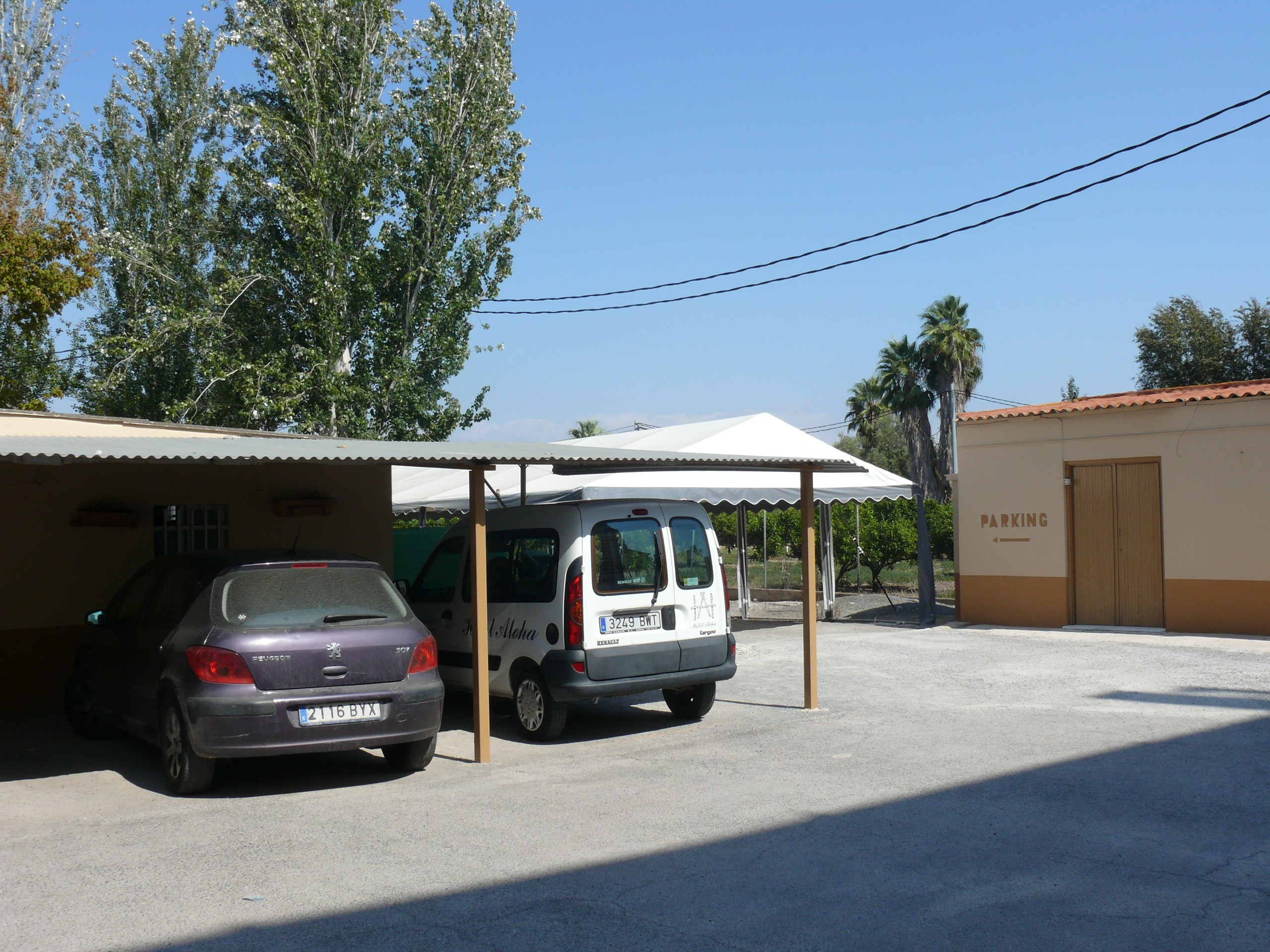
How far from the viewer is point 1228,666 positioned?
11.6 meters

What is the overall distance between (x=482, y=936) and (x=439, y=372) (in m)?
17.2

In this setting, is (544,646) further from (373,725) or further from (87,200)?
(87,200)

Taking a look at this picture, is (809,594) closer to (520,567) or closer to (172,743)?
(520,567)

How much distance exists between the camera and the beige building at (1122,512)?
1409 cm

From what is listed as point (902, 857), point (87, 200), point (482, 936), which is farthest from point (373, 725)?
point (87, 200)

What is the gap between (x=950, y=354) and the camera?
116 feet

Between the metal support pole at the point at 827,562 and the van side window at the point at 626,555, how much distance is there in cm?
962

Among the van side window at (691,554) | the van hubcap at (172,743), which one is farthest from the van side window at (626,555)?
the van hubcap at (172,743)

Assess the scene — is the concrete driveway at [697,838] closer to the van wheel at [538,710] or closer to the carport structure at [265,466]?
the van wheel at [538,710]

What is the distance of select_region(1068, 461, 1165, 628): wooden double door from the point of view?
15016 mm

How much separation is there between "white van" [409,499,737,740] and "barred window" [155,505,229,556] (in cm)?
360

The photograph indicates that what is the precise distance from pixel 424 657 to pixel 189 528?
5373mm

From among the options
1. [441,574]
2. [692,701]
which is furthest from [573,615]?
[441,574]

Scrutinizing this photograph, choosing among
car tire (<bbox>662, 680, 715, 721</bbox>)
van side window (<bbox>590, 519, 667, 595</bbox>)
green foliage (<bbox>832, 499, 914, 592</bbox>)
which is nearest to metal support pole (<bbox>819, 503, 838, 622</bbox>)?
green foliage (<bbox>832, 499, 914, 592</bbox>)
